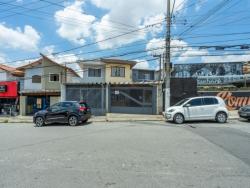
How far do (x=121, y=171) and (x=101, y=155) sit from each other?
205cm

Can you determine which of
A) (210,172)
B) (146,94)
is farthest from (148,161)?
(146,94)

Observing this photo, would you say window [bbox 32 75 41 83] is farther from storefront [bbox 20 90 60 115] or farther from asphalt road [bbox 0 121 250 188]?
asphalt road [bbox 0 121 250 188]

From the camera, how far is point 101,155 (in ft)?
28.4

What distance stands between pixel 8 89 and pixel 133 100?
62.3 feet

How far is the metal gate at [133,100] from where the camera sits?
89.0 feet

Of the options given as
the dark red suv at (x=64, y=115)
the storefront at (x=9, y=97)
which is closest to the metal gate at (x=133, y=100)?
the dark red suv at (x=64, y=115)

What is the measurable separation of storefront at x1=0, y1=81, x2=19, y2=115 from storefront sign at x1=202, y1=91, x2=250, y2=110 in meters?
23.9

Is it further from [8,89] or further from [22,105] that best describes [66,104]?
[8,89]

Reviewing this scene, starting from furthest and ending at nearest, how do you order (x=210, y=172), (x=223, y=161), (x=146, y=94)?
(x=146, y=94) → (x=223, y=161) → (x=210, y=172)

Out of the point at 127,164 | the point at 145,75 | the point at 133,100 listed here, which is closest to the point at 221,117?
the point at 133,100

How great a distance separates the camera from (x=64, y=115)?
19.7 metres

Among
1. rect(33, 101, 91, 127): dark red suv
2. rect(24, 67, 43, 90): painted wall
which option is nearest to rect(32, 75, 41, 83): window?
rect(24, 67, 43, 90): painted wall

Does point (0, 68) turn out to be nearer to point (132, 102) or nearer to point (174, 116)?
point (132, 102)

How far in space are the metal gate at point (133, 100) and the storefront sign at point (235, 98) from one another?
19.7 ft
